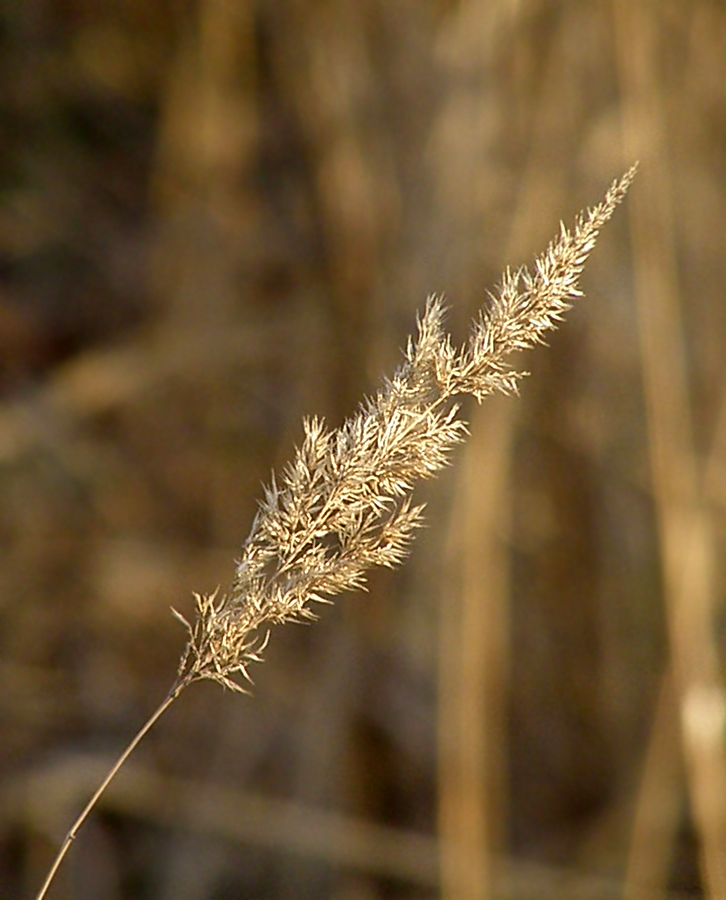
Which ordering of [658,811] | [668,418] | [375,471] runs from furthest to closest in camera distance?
[658,811] < [668,418] < [375,471]

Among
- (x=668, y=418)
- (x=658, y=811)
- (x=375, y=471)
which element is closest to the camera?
(x=375, y=471)

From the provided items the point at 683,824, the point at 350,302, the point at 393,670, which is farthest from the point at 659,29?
the point at 683,824

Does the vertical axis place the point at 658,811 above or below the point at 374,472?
above

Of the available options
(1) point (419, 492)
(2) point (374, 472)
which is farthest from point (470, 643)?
(2) point (374, 472)

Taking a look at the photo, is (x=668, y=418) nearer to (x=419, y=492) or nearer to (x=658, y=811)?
(x=419, y=492)

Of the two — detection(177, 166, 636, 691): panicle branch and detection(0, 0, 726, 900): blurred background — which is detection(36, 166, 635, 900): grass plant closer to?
detection(177, 166, 636, 691): panicle branch

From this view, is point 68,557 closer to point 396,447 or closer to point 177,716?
point 177,716

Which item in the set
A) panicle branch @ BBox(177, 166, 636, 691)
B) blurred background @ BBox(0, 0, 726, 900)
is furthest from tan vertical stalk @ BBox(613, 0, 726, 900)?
panicle branch @ BBox(177, 166, 636, 691)

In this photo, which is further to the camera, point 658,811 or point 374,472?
point 658,811
